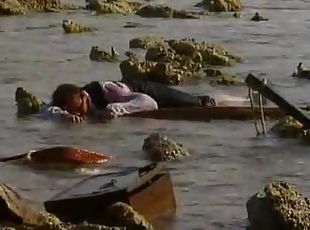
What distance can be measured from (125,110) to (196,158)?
2.36 meters

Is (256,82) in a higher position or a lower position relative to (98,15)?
higher

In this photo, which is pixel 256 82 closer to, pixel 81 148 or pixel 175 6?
pixel 81 148

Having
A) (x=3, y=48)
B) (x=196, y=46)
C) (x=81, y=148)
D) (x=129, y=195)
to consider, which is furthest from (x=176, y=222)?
(x=3, y=48)

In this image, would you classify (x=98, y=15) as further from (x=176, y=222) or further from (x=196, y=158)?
(x=176, y=222)

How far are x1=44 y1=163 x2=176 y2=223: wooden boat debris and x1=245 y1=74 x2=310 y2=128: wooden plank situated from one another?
3.89 feet

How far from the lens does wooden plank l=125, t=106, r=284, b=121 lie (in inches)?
518

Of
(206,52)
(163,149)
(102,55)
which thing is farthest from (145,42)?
(163,149)

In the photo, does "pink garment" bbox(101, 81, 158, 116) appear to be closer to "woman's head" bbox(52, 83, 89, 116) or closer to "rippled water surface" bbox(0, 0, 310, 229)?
"rippled water surface" bbox(0, 0, 310, 229)

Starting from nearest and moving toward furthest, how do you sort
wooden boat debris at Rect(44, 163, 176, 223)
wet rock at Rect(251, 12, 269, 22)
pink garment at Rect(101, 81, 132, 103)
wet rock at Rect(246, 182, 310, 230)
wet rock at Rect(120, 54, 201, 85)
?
1. wet rock at Rect(246, 182, 310, 230)
2. wooden boat debris at Rect(44, 163, 176, 223)
3. pink garment at Rect(101, 81, 132, 103)
4. wet rock at Rect(120, 54, 201, 85)
5. wet rock at Rect(251, 12, 269, 22)

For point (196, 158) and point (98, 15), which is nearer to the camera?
point (196, 158)

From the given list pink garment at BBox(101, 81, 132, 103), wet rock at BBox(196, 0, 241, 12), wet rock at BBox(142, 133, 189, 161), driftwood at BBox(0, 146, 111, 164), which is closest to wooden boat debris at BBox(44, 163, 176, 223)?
driftwood at BBox(0, 146, 111, 164)

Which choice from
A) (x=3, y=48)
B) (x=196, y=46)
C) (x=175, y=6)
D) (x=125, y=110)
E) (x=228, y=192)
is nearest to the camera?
(x=228, y=192)

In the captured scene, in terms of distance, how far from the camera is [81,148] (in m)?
11.6

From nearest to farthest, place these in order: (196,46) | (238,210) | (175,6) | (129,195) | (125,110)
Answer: (129,195) → (238,210) → (125,110) → (196,46) → (175,6)
